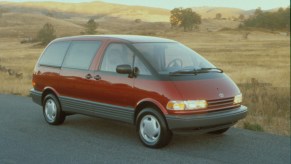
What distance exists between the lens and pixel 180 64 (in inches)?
299

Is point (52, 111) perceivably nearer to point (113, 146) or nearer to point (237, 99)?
point (113, 146)

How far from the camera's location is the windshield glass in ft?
24.1

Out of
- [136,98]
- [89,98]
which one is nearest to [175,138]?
[136,98]

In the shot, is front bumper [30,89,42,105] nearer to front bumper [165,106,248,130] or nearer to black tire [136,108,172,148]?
black tire [136,108,172,148]

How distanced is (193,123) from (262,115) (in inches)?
191

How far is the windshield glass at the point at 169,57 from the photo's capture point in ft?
24.1

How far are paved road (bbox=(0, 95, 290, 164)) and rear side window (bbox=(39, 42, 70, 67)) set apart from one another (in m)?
1.14

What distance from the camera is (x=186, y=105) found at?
6.70m

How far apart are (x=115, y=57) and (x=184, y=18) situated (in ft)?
193

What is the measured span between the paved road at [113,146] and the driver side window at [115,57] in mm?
1145

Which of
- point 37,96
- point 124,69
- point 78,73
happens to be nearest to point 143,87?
point 124,69

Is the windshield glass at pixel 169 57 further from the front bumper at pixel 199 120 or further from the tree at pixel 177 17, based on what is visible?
the tree at pixel 177 17

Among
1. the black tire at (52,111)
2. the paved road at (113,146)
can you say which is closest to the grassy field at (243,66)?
the paved road at (113,146)

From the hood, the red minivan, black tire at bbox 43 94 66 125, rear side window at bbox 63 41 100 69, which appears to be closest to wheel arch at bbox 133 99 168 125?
the red minivan
